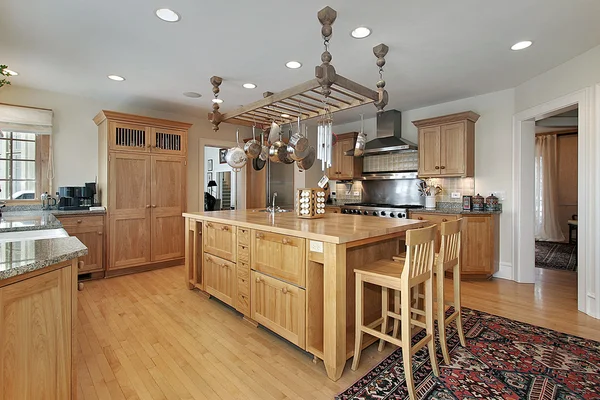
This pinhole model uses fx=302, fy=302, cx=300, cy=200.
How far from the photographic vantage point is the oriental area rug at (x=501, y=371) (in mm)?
1793

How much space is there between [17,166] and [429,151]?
578 centimetres

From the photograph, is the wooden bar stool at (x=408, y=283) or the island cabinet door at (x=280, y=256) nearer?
the wooden bar stool at (x=408, y=283)

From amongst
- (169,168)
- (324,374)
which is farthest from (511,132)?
(169,168)

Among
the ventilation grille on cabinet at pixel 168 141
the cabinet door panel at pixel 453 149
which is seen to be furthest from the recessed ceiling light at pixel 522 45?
the ventilation grille on cabinet at pixel 168 141

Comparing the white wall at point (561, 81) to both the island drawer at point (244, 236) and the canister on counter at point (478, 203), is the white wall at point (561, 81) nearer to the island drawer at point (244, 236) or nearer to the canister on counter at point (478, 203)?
the canister on counter at point (478, 203)

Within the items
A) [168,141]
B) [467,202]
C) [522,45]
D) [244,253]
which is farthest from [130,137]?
[467,202]

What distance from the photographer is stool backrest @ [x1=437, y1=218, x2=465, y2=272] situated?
6.91 feet

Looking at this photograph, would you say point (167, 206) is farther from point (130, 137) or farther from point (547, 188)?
point (547, 188)

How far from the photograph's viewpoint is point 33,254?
133 centimetres

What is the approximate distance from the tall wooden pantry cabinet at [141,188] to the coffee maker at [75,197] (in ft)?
0.60

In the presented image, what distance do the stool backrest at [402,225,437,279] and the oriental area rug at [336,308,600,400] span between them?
0.69 m

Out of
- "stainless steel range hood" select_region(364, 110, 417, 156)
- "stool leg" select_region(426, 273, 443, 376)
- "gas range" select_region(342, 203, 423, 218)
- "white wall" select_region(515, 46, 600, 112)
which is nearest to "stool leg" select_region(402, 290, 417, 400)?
"stool leg" select_region(426, 273, 443, 376)

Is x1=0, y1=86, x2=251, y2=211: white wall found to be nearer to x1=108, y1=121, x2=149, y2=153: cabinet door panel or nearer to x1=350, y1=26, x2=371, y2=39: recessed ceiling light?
x1=108, y1=121, x2=149, y2=153: cabinet door panel

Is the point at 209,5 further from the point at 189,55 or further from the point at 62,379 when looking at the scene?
the point at 62,379
